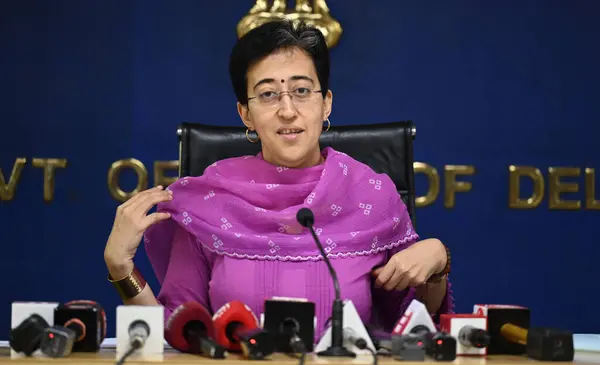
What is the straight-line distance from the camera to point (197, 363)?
1147 millimetres

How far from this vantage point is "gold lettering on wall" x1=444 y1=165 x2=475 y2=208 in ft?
11.1

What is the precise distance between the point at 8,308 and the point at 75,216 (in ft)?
1.56

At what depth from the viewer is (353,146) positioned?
2.20 meters

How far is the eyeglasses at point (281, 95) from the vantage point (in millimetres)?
1826

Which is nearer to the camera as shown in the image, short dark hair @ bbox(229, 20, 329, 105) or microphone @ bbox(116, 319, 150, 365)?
microphone @ bbox(116, 319, 150, 365)

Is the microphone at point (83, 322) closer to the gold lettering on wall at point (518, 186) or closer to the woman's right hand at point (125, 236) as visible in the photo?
the woman's right hand at point (125, 236)

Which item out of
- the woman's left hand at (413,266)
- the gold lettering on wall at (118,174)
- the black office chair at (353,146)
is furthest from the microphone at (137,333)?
the gold lettering on wall at (118,174)

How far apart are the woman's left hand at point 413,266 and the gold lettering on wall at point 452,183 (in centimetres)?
170

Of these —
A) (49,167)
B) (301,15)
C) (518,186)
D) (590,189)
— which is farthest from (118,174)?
(590,189)

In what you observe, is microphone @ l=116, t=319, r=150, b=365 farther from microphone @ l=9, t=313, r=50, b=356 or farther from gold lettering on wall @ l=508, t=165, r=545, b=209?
gold lettering on wall @ l=508, t=165, r=545, b=209

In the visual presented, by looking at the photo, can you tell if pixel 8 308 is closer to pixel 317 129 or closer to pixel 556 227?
pixel 317 129

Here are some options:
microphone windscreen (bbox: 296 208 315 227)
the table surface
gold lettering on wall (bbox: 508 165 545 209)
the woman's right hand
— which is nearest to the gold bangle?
the woman's right hand

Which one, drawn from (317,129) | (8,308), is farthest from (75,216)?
(317,129)

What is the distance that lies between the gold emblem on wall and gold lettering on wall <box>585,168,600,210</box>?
1.19m
